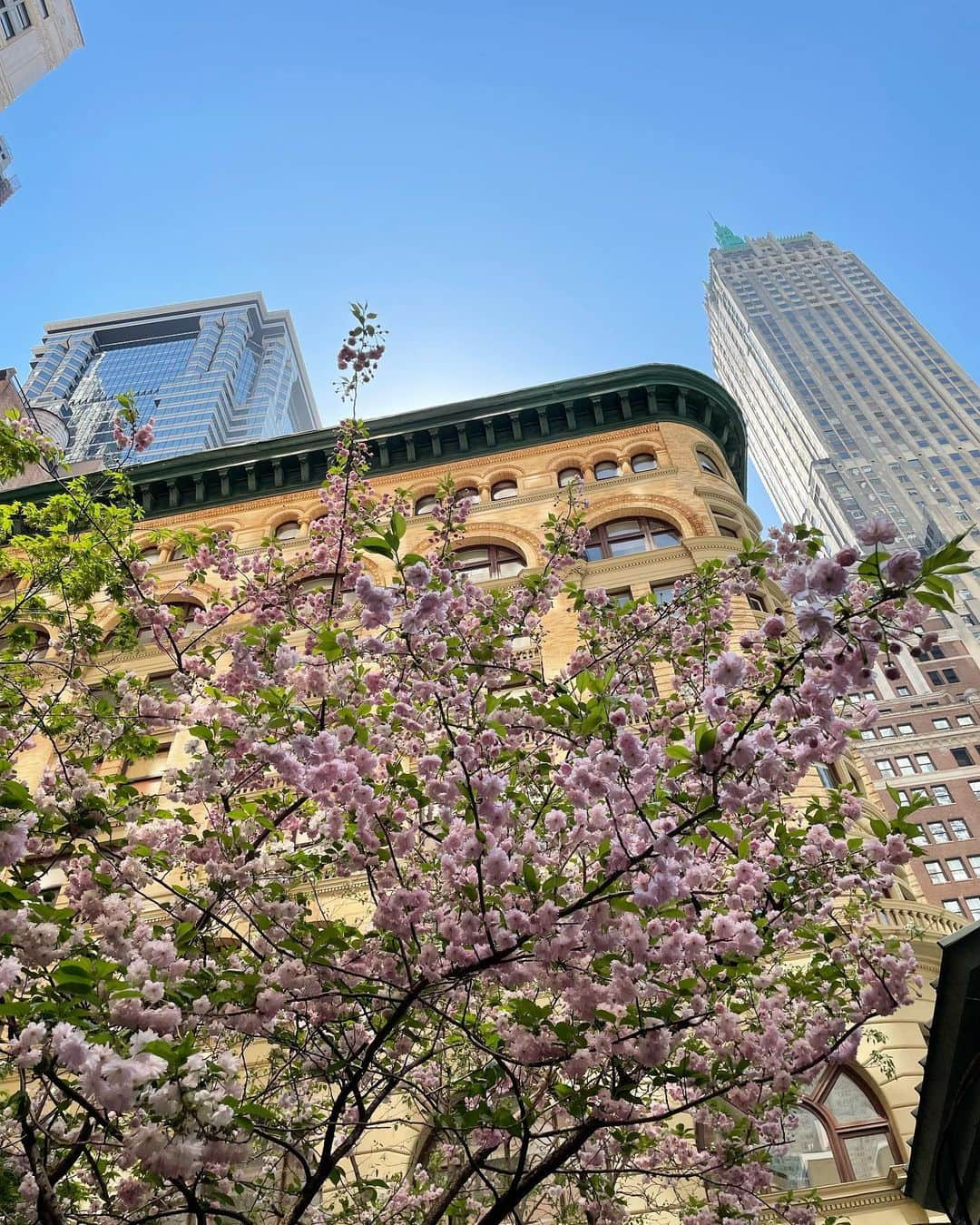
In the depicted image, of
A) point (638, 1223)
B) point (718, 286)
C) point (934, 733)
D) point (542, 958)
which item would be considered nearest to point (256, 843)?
point (542, 958)

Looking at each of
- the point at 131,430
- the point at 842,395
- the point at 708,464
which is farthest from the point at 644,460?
the point at 842,395

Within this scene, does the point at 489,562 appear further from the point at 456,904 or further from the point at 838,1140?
the point at 456,904

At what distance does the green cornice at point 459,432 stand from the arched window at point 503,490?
126cm

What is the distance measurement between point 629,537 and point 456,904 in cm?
1520

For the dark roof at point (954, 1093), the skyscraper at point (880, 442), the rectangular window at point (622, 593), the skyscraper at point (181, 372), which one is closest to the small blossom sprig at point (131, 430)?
the dark roof at point (954, 1093)

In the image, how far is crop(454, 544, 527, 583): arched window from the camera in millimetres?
19750

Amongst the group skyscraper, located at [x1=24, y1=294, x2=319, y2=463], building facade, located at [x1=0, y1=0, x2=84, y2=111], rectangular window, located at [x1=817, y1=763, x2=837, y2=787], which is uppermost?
skyscraper, located at [x1=24, y1=294, x2=319, y2=463]

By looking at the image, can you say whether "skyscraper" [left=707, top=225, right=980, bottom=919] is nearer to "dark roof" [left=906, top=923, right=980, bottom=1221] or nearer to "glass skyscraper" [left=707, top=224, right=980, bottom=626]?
"glass skyscraper" [left=707, top=224, right=980, bottom=626]

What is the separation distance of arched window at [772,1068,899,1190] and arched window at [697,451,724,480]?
51.2 ft

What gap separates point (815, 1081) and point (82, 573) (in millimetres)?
11998

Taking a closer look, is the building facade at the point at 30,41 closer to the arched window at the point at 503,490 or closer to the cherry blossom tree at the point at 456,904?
the arched window at the point at 503,490

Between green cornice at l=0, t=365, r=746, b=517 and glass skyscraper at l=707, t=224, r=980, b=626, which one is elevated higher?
glass skyscraper at l=707, t=224, r=980, b=626

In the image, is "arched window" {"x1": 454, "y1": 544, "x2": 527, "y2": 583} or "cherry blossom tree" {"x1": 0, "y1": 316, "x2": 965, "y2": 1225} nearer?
"cherry blossom tree" {"x1": 0, "y1": 316, "x2": 965, "y2": 1225}

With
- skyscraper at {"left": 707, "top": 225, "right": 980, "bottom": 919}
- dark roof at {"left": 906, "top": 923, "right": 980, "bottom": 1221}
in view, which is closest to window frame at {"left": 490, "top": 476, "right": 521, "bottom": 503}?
dark roof at {"left": 906, "top": 923, "right": 980, "bottom": 1221}
